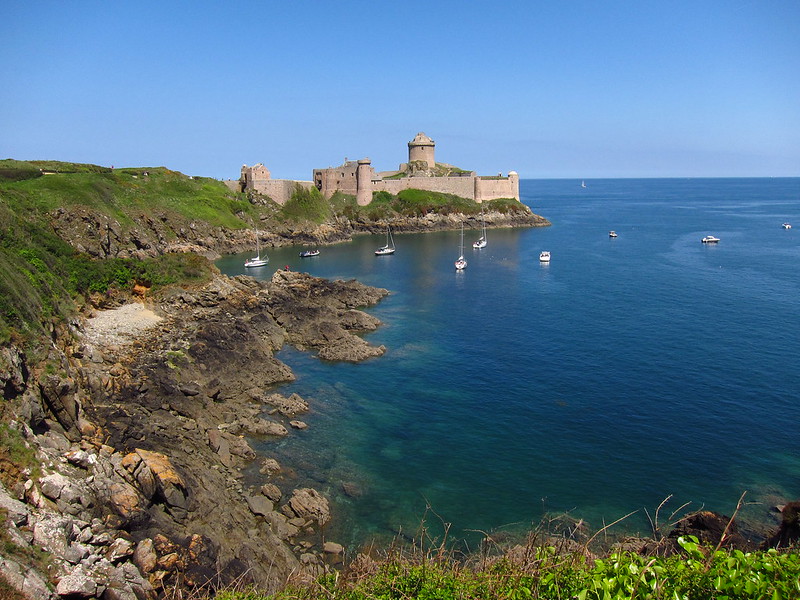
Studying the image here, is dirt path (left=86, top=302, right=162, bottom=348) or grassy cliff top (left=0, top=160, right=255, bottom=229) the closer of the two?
dirt path (left=86, top=302, right=162, bottom=348)

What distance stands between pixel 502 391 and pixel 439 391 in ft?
11.1

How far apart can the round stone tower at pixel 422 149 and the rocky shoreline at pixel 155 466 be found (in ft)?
311

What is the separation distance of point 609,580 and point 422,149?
409 feet

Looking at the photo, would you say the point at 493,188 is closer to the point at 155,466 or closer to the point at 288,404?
the point at 288,404

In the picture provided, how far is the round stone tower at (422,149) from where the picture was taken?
12731 cm

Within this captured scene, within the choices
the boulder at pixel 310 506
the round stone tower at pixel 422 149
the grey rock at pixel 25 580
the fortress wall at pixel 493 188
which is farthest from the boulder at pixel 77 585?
the round stone tower at pixel 422 149

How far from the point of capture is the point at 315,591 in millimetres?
11453

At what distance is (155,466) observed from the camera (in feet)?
66.3

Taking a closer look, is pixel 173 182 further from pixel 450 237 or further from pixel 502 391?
pixel 502 391

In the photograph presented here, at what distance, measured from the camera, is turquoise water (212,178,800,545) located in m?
22.8

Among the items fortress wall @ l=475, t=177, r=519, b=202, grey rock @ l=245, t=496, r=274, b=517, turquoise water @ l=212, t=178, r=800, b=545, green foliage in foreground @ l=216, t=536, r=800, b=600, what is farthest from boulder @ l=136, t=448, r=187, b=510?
fortress wall @ l=475, t=177, r=519, b=202

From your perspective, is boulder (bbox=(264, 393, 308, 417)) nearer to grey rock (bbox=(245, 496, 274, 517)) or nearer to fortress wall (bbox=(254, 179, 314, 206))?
grey rock (bbox=(245, 496, 274, 517))

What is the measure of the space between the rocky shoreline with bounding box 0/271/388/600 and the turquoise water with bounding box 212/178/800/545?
178cm

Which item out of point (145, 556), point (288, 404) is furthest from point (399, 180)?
point (145, 556)
